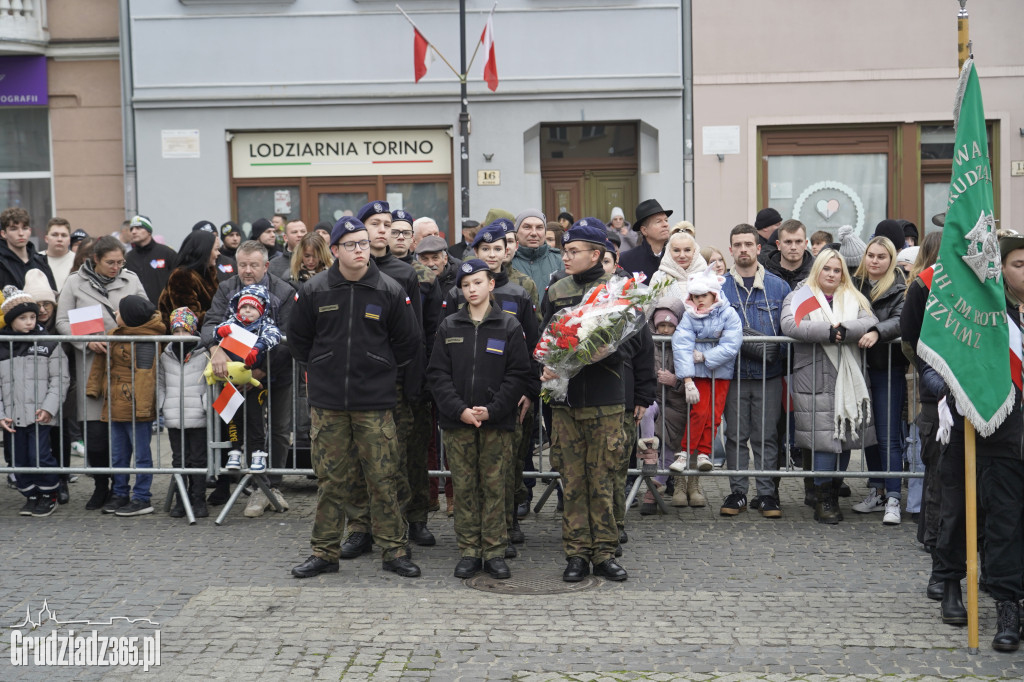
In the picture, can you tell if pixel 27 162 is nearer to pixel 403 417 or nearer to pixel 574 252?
pixel 403 417

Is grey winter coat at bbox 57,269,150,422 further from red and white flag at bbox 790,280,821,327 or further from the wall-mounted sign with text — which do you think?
the wall-mounted sign with text

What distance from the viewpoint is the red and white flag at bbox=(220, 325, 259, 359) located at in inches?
332

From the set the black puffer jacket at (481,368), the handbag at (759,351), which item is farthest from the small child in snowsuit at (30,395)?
the handbag at (759,351)

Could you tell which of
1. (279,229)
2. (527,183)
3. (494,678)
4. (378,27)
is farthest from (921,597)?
(378,27)

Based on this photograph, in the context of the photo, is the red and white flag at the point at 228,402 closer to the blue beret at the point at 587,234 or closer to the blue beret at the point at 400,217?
the blue beret at the point at 400,217

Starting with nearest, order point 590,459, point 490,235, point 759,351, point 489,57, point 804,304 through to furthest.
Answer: point 590,459 < point 490,235 < point 804,304 < point 759,351 < point 489,57

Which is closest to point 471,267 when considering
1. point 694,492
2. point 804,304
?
point 804,304

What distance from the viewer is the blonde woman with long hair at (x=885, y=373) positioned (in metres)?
8.41

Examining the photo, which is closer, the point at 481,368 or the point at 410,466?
the point at 481,368

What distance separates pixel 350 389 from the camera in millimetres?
7051

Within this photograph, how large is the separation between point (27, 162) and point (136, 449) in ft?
40.0

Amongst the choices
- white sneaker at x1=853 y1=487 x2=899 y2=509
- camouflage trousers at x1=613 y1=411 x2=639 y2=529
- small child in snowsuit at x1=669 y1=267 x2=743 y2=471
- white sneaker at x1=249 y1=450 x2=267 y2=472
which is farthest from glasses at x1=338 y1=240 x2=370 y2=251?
white sneaker at x1=853 y1=487 x2=899 y2=509

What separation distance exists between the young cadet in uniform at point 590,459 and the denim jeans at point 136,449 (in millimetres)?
3401

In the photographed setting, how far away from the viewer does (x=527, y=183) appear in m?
18.3
